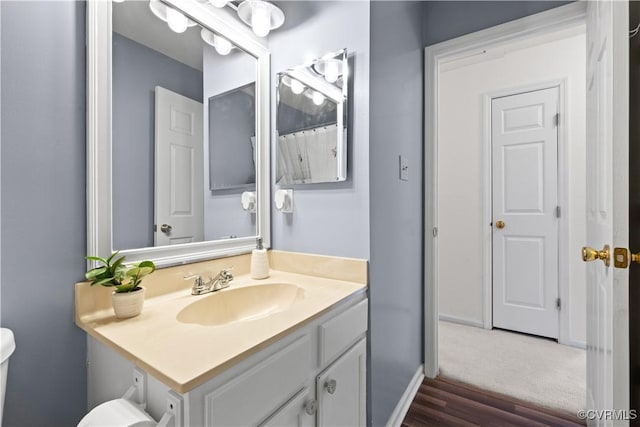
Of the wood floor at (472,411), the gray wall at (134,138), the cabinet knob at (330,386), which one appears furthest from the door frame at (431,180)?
the gray wall at (134,138)

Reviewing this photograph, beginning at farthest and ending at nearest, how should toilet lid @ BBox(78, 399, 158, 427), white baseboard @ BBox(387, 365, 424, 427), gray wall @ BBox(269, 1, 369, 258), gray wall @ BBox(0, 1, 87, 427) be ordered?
white baseboard @ BBox(387, 365, 424, 427), gray wall @ BBox(269, 1, 369, 258), gray wall @ BBox(0, 1, 87, 427), toilet lid @ BBox(78, 399, 158, 427)

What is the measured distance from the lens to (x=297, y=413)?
2.75 feet

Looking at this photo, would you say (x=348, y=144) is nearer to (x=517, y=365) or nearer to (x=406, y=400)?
(x=406, y=400)

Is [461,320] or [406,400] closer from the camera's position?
[406,400]

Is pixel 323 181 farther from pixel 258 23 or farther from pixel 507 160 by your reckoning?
pixel 507 160

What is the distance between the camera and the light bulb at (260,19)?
1322 mm

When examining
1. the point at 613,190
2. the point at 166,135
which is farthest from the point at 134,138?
the point at 613,190

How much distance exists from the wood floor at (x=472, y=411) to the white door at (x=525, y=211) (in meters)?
1.09

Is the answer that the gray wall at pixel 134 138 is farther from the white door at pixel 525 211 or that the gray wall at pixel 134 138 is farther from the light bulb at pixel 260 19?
the white door at pixel 525 211

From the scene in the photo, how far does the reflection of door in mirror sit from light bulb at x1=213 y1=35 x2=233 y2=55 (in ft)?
0.07

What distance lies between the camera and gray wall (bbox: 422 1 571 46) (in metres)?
1.53

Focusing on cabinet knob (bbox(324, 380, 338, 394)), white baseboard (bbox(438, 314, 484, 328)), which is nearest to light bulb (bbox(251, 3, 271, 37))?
→ cabinet knob (bbox(324, 380, 338, 394))

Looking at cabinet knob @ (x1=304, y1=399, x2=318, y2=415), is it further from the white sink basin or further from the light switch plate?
the light switch plate

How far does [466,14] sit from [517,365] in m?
2.32
